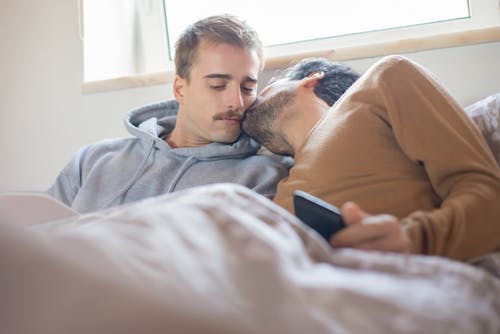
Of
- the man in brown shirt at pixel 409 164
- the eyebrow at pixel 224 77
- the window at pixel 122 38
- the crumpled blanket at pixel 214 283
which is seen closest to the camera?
the crumpled blanket at pixel 214 283

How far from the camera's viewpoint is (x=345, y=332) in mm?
422

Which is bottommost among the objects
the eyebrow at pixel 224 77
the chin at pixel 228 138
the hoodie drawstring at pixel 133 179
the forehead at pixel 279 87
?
the hoodie drawstring at pixel 133 179

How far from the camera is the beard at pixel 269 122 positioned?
1.35m

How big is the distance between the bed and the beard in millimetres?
815

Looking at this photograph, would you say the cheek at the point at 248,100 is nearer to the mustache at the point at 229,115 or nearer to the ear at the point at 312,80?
the mustache at the point at 229,115

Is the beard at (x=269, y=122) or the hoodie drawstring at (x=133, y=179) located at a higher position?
the beard at (x=269, y=122)

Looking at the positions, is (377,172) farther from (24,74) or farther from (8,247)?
(24,74)

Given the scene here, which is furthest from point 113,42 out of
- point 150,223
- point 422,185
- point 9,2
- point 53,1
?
point 150,223

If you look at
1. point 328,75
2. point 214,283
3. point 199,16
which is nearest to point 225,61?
point 328,75

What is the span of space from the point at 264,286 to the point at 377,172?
2.08 ft

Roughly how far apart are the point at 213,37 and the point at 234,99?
0.18m

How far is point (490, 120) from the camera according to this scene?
1.10 m

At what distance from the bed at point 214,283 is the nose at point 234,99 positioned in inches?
34.0

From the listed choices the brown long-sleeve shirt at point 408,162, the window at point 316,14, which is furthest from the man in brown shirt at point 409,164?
the window at point 316,14
